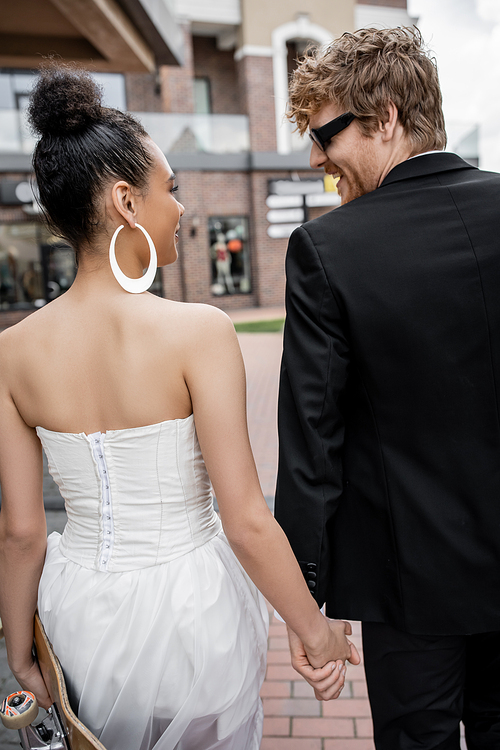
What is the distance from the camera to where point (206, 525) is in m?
1.38

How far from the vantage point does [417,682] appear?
1.47m

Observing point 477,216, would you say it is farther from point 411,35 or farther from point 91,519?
point 91,519

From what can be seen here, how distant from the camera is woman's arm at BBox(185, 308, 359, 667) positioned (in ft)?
3.81

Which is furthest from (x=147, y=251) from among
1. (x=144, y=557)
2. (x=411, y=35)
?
(x=411, y=35)

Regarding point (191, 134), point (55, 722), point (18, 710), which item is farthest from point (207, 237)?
point (18, 710)

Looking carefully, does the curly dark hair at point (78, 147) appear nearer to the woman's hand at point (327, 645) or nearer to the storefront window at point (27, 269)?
the woman's hand at point (327, 645)

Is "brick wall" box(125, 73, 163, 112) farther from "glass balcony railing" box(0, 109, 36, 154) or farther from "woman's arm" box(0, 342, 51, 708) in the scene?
"woman's arm" box(0, 342, 51, 708)

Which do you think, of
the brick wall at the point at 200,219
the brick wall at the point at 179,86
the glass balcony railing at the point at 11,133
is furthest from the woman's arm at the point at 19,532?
the brick wall at the point at 179,86

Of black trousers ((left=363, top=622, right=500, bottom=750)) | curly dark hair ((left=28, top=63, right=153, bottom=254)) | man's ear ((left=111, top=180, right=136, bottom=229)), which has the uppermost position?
curly dark hair ((left=28, top=63, right=153, bottom=254))

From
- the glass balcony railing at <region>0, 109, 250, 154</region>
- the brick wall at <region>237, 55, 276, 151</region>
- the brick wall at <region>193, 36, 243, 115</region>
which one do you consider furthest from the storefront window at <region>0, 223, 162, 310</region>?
the brick wall at <region>193, 36, 243, 115</region>

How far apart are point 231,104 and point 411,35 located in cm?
2088

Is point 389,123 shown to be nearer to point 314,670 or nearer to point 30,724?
point 314,670

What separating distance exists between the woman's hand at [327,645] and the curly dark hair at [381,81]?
1.18 metres

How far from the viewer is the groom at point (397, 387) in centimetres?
132
